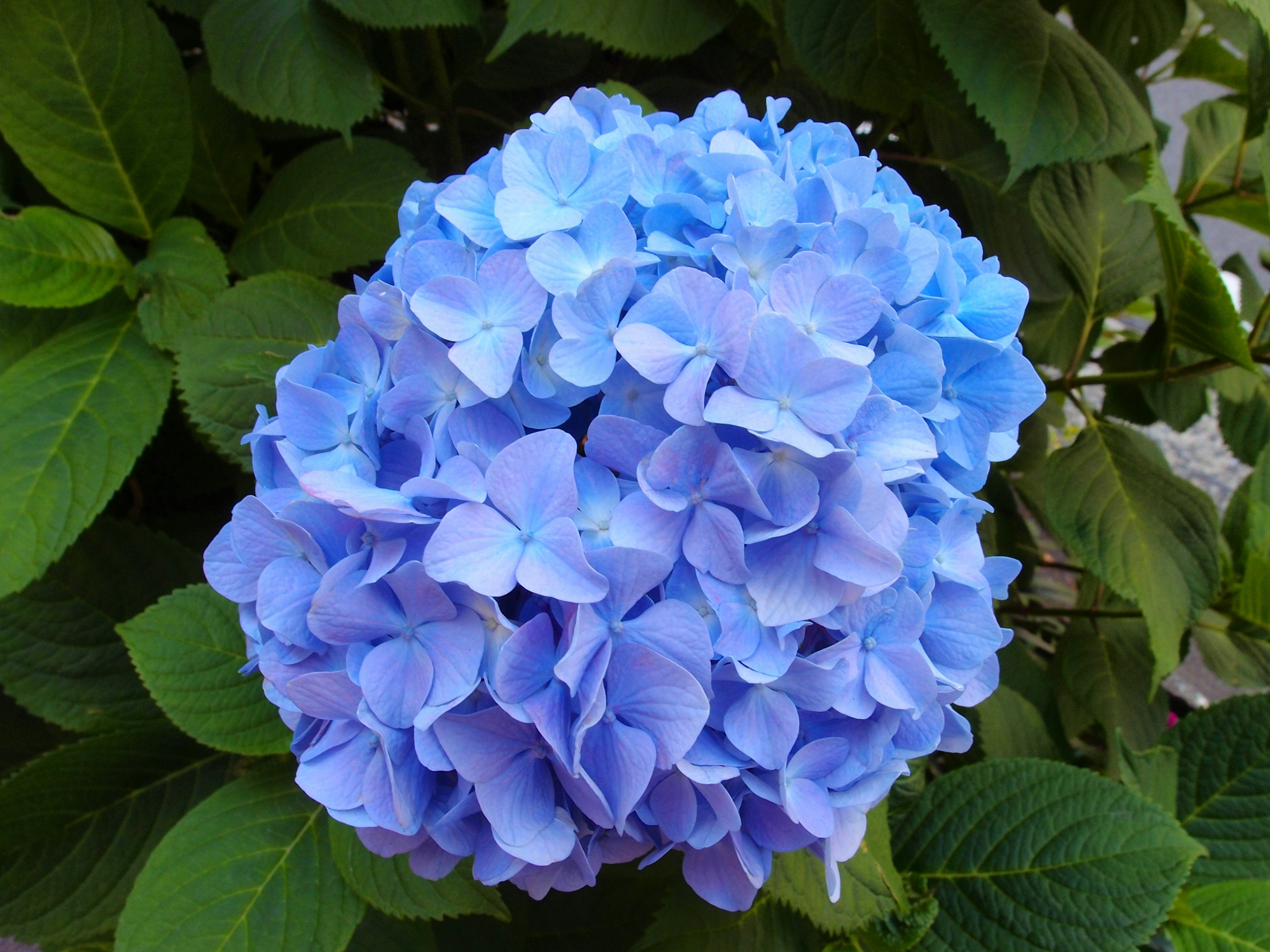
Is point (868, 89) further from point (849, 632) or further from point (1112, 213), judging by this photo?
point (849, 632)

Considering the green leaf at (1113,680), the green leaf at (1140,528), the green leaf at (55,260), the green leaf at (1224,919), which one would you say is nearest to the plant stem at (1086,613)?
the green leaf at (1113,680)

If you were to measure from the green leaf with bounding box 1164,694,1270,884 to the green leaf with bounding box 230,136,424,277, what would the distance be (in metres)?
1.02

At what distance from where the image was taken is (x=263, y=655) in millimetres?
492

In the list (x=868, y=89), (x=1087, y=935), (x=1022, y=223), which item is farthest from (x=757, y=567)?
(x=1022, y=223)

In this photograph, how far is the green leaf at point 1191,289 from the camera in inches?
33.3

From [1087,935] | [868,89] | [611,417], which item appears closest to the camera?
[611,417]

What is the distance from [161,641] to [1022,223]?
40.5 inches

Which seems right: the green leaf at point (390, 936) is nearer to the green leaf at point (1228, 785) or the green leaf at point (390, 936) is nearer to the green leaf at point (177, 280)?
the green leaf at point (177, 280)

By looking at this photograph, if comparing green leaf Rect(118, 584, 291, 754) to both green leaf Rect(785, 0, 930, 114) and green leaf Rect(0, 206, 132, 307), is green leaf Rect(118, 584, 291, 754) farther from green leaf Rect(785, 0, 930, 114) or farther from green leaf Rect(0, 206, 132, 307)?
green leaf Rect(785, 0, 930, 114)

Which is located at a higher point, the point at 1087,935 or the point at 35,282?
the point at 35,282

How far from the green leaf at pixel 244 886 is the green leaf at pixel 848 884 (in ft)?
1.09

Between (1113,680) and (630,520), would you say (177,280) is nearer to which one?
(630,520)

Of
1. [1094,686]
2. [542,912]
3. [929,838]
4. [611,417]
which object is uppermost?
[611,417]

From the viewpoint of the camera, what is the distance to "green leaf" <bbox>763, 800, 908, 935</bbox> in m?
0.67
